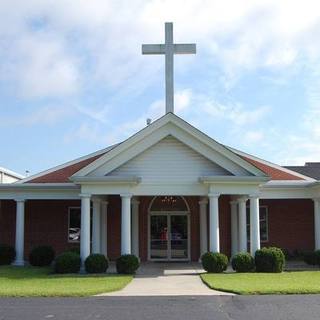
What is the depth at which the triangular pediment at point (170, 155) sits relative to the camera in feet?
72.5

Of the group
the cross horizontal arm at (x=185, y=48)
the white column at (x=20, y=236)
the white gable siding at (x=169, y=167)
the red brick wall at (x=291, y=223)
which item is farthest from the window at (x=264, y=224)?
the white column at (x=20, y=236)

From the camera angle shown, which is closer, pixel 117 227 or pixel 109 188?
pixel 109 188

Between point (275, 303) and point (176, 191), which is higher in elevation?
point (176, 191)

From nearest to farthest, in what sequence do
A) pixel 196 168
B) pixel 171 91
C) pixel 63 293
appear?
pixel 63 293, pixel 196 168, pixel 171 91

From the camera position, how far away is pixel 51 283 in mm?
17625

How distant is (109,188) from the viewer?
22.0m

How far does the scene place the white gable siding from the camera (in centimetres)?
2230

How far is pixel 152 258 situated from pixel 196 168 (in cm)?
692

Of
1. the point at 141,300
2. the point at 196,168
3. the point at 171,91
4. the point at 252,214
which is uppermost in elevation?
the point at 171,91

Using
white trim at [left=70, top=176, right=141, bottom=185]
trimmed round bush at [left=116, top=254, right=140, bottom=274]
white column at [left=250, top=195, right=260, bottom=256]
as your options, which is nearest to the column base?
white trim at [left=70, top=176, right=141, bottom=185]

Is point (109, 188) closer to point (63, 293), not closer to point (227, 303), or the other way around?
point (63, 293)

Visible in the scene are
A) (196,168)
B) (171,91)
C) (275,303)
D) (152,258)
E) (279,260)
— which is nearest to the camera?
(275,303)

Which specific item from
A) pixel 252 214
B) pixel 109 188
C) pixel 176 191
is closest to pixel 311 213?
pixel 252 214

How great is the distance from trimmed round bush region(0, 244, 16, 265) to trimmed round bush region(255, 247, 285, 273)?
10741 mm
